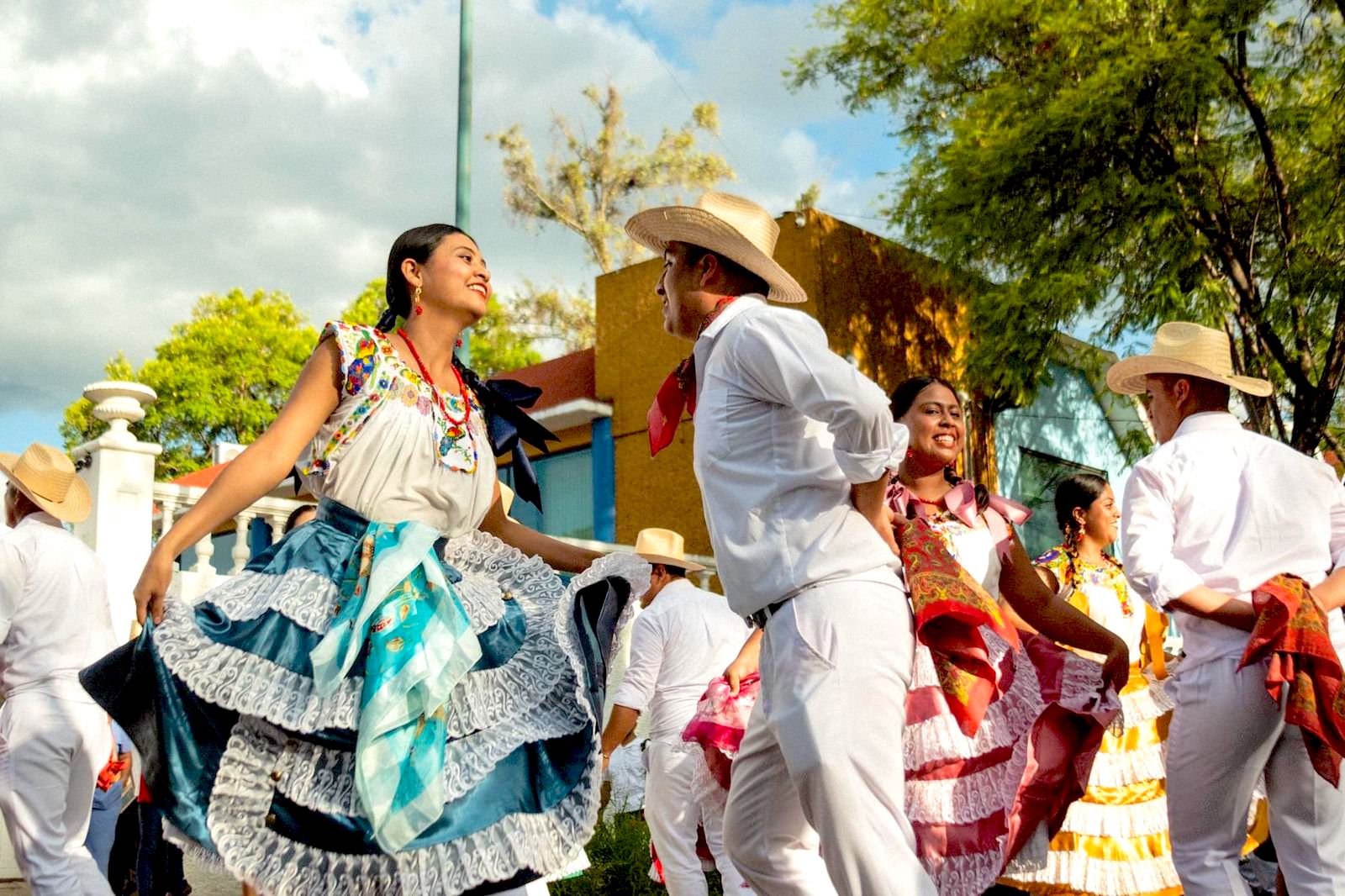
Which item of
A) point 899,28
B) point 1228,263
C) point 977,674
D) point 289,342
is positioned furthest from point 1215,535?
point 289,342

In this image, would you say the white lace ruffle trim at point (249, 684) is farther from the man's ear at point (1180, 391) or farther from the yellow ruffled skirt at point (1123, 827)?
the yellow ruffled skirt at point (1123, 827)

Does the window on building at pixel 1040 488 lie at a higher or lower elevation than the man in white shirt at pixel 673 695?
higher

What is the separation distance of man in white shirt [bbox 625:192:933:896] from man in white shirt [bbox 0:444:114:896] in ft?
10.6

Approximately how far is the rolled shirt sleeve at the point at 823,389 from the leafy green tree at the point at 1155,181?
10342 millimetres

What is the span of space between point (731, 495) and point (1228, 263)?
11026 millimetres

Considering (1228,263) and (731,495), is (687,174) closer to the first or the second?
(1228,263)

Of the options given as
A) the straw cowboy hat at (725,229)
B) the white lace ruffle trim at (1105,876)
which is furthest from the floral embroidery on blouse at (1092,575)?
the straw cowboy hat at (725,229)

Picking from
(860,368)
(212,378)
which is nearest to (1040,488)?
(860,368)

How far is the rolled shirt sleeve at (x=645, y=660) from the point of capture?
6.99 meters

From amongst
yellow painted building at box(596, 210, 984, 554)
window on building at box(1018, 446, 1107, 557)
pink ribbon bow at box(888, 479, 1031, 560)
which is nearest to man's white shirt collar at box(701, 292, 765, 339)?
pink ribbon bow at box(888, 479, 1031, 560)

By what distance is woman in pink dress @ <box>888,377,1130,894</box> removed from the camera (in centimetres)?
430

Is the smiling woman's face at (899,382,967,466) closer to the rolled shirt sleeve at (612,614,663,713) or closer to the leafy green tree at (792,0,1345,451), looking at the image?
the rolled shirt sleeve at (612,614,663,713)

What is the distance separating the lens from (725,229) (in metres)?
3.59

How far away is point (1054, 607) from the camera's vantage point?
184 inches
